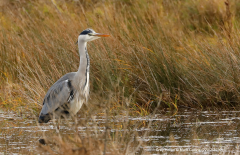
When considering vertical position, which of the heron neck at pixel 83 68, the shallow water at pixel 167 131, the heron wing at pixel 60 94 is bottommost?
the shallow water at pixel 167 131

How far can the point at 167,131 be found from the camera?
552 centimetres

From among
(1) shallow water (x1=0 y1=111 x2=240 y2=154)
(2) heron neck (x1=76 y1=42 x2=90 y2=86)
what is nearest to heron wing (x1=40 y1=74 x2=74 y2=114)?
(2) heron neck (x1=76 y1=42 x2=90 y2=86)

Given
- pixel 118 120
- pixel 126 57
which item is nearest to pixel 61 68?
pixel 126 57

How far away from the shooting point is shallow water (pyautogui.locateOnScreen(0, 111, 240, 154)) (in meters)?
4.65

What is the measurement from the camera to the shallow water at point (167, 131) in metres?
4.65

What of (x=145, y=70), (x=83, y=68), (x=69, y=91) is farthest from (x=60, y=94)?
(x=145, y=70)

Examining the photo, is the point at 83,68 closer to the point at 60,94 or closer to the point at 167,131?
the point at 60,94

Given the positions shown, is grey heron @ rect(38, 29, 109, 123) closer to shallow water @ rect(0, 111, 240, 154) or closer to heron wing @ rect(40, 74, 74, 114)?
heron wing @ rect(40, 74, 74, 114)

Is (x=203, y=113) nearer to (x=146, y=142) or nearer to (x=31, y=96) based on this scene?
(x=146, y=142)

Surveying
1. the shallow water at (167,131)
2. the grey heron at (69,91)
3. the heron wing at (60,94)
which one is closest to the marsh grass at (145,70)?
the shallow water at (167,131)

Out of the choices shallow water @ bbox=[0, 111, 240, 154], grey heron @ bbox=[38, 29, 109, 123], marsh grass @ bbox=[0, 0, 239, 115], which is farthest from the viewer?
marsh grass @ bbox=[0, 0, 239, 115]

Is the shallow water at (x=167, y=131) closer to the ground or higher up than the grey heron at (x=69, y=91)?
closer to the ground

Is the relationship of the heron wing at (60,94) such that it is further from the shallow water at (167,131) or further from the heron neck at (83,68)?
the shallow water at (167,131)

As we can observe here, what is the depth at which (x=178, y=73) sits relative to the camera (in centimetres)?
672
